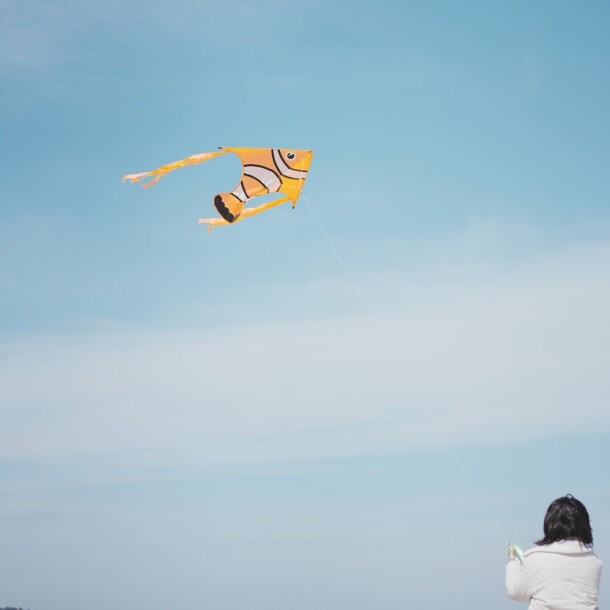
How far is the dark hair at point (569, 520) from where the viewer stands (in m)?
8.06

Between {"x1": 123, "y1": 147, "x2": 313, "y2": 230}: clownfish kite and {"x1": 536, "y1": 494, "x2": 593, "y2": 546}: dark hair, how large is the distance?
14.8 m

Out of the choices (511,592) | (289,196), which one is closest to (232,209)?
(289,196)

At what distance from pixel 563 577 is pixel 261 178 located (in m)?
15.3

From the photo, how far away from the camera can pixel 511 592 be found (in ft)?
27.1

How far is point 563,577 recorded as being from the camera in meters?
8.02

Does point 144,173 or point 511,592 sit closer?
point 511,592

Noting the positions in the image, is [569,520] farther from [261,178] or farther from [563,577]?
[261,178]

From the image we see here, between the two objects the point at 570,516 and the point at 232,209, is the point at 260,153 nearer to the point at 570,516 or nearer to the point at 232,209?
the point at 232,209

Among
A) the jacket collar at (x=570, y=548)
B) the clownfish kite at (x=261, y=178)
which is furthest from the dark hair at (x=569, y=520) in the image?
the clownfish kite at (x=261, y=178)

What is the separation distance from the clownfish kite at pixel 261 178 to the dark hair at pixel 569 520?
1478 cm

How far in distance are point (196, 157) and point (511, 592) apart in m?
14.7

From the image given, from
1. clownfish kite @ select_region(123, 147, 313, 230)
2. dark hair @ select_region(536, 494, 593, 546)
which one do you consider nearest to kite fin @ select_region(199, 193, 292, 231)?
clownfish kite @ select_region(123, 147, 313, 230)

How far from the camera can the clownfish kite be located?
861 inches

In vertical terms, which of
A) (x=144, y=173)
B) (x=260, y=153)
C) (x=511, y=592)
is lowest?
(x=511, y=592)
